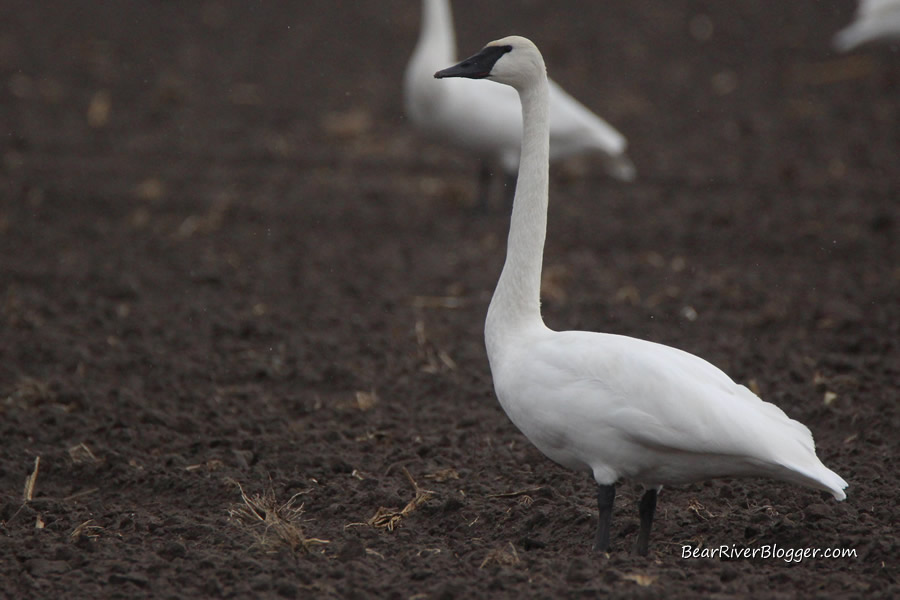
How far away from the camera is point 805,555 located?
4469 millimetres

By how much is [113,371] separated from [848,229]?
19.0ft

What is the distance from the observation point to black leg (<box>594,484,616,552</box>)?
4410 millimetres

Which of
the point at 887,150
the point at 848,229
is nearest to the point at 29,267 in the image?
the point at 848,229

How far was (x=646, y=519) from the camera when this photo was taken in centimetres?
452

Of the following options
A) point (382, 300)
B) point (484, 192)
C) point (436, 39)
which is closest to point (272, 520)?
point (382, 300)

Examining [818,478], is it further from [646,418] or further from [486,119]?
[486,119]

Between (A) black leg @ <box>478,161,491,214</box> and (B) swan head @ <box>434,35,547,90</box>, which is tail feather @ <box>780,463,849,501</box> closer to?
(B) swan head @ <box>434,35,547,90</box>

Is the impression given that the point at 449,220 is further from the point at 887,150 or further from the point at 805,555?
the point at 805,555

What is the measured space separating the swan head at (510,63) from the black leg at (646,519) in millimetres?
1699

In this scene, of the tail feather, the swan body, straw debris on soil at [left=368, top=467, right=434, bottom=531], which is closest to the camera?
the tail feather

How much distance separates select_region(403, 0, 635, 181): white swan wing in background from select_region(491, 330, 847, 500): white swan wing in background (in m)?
6.43

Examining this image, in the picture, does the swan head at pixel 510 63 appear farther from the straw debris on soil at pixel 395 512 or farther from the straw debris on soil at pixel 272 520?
the straw debris on soil at pixel 272 520

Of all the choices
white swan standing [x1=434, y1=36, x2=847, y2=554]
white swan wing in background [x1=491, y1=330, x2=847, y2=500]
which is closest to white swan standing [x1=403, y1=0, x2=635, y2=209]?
white swan standing [x1=434, y1=36, x2=847, y2=554]

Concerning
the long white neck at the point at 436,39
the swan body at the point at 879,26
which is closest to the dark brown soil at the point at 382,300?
the swan body at the point at 879,26
